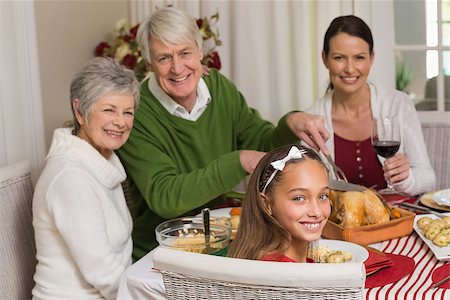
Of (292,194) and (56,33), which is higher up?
(56,33)

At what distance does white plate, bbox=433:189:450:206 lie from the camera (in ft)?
7.04

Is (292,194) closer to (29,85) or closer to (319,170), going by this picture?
(319,170)

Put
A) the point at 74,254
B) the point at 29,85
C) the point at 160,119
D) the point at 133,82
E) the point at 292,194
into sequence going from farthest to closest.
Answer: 1. the point at 29,85
2. the point at 160,119
3. the point at 133,82
4. the point at 74,254
5. the point at 292,194

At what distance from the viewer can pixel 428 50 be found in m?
3.32

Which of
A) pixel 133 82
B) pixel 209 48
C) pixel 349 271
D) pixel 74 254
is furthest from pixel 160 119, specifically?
pixel 349 271

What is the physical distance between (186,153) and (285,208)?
0.87 m

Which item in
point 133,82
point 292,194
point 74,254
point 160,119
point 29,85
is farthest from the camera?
point 29,85

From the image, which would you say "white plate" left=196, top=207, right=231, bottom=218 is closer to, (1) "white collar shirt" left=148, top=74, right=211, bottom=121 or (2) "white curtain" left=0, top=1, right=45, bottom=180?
(1) "white collar shirt" left=148, top=74, right=211, bottom=121

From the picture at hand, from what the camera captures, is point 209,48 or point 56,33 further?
point 209,48

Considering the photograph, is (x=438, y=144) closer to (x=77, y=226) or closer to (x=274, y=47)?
(x=274, y=47)

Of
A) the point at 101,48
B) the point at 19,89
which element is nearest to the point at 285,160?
the point at 19,89

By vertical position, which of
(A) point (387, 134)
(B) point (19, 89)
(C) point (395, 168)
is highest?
(B) point (19, 89)

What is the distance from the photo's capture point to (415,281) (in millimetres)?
1570

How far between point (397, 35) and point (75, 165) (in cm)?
180
